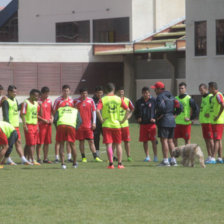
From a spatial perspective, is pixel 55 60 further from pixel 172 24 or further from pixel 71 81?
pixel 172 24

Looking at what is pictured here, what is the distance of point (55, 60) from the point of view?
50.0m

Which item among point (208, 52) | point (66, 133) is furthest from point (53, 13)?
point (66, 133)

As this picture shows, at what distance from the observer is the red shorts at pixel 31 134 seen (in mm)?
17562

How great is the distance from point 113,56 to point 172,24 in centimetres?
632

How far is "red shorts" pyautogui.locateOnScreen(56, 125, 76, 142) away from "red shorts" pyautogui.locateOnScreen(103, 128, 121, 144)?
70 cm

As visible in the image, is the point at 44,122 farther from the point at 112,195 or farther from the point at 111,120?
the point at 112,195

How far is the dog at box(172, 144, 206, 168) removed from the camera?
15930 millimetres

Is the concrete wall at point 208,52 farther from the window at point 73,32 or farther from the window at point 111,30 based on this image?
the window at point 73,32

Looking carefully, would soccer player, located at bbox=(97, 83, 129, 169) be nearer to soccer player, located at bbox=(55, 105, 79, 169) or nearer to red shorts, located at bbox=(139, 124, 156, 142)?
soccer player, located at bbox=(55, 105, 79, 169)

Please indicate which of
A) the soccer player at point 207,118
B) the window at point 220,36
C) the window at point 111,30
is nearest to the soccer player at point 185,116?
the soccer player at point 207,118

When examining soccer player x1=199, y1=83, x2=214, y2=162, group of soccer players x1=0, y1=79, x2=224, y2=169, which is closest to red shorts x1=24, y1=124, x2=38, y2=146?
group of soccer players x1=0, y1=79, x2=224, y2=169

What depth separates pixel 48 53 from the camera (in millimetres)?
49688

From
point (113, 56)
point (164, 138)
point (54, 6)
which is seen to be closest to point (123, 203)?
point (164, 138)

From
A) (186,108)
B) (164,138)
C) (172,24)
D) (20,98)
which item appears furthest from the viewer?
(172,24)
